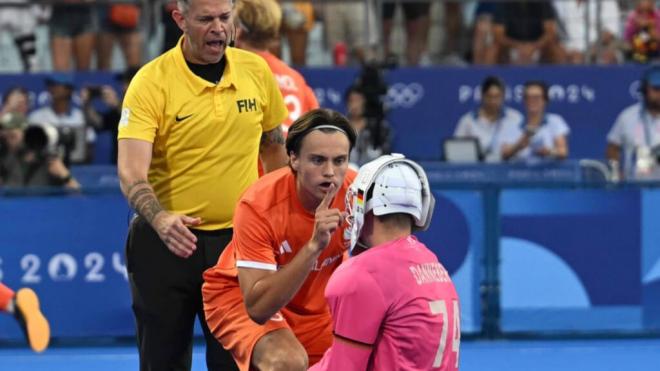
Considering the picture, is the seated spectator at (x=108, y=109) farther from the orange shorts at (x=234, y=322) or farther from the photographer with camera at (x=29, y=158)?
the orange shorts at (x=234, y=322)

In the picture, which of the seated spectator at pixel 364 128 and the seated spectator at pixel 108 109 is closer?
the seated spectator at pixel 364 128

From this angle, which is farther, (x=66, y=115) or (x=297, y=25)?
(x=297, y=25)

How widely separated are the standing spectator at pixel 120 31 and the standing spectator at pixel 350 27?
1.96 m

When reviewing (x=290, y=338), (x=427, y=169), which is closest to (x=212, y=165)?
(x=290, y=338)

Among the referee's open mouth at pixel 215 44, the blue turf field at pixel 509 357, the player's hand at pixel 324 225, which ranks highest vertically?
the referee's open mouth at pixel 215 44

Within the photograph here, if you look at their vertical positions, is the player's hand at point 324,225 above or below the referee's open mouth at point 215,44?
below

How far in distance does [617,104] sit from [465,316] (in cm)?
445

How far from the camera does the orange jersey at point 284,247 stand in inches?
222

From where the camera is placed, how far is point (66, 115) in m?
14.3

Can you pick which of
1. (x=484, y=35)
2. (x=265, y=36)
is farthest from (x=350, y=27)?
(x=265, y=36)

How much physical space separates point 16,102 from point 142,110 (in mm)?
7844

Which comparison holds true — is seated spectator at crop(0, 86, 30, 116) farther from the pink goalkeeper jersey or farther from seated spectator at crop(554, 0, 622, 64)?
the pink goalkeeper jersey

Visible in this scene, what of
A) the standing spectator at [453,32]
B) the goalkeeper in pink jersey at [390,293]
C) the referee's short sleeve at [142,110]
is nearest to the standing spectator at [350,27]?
the standing spectator at [453,32]

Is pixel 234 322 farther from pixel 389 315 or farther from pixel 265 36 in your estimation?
pixel 265 36
